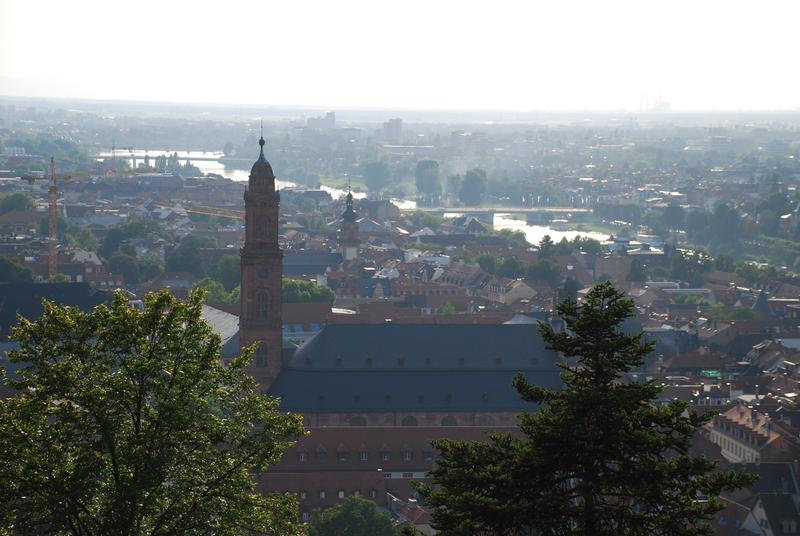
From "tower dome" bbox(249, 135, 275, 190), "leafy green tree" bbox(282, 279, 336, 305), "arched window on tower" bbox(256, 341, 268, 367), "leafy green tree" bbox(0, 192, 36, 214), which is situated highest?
"tower dome" bbox(249, 135, 275, 190)

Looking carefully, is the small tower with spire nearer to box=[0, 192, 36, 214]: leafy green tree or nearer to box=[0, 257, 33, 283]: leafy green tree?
box=[0, 257, 33, 283]: leafy green tree

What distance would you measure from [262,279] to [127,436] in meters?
36.2

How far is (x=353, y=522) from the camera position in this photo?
42.7 metres

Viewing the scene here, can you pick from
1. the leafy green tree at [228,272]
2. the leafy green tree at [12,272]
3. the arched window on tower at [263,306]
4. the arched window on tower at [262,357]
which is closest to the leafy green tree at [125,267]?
the leafy green tree at [228,272]

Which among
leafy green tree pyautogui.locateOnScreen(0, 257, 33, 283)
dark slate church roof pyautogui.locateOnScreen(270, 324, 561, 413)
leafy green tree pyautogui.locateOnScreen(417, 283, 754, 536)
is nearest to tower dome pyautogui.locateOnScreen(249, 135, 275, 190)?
dark slate church roof pyautogui.locateOnScreen(270, 324, 561, 413)

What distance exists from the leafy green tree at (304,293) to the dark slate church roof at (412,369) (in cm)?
2938

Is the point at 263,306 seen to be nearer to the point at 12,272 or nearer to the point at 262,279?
the point at 262,279

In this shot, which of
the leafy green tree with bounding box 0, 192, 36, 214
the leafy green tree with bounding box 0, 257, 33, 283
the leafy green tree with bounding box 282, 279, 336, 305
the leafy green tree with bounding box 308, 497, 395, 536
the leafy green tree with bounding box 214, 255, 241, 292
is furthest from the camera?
the leafy green tree with bounding box 0, 192, 36, 214

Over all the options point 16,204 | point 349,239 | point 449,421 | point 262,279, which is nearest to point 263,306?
point 262,279

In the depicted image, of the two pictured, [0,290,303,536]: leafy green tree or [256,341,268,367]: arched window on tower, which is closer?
[0,290,303,536]: leafy green tree

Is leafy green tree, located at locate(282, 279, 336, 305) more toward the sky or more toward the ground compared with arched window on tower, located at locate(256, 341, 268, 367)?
more toward the ground

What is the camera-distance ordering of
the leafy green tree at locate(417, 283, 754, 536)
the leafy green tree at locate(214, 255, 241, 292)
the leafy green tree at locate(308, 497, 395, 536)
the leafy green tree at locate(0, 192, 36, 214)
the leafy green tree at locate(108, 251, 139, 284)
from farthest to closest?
the leafy green tree at locate(0, 192, 36, 214) → the leafy green tree at locate(108, 251, 139, 284) → the leafy green tree at locate(214, 255, 241, 292) → the leafy green tree at locate(308, 497, 395, 536) → the leafy green tree at locate(417, 283, 754, 536)

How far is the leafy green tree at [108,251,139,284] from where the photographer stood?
110450 mm

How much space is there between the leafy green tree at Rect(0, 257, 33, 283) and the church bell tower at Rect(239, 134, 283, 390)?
43.0m
